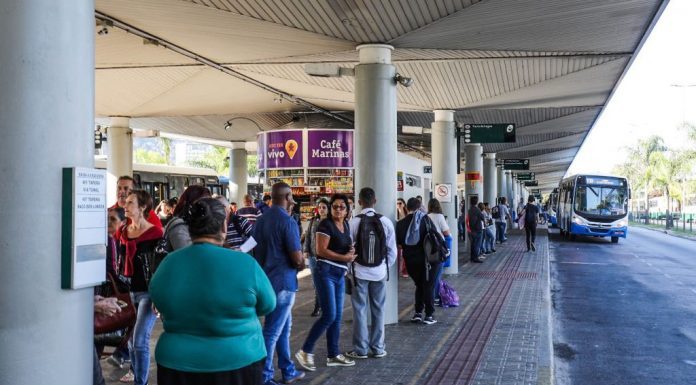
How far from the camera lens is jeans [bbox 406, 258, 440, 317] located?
1018 cm

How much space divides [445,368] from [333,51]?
717 cm

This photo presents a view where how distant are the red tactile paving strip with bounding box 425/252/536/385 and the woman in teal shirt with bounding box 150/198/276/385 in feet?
12.9

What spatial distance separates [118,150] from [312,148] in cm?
690

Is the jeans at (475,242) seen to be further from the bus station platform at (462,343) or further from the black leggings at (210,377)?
the black leggings at (210,377)

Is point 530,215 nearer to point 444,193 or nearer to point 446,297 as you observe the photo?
point 444,193

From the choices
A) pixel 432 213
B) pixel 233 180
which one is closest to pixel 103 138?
pixel 233 180

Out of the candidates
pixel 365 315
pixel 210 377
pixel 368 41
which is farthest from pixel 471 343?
pixel 210 377

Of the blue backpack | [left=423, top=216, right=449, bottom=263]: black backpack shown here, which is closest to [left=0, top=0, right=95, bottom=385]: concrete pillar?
[left=423, top=216, right=449, bottom=263]: black backpack

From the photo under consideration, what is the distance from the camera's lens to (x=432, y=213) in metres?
12.1

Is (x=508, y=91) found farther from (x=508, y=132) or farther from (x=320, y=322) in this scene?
(x=320, y=322)

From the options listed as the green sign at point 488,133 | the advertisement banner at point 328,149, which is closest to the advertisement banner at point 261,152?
the advertisement banner at point 328,149

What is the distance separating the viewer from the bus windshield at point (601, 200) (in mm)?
33031

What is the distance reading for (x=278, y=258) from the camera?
6.61 metres

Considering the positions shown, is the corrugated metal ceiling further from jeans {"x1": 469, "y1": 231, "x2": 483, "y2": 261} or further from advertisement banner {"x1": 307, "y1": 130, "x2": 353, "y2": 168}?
jeans {"x1": 469, "y1": 231, "x2": 483, "y2": 261}
